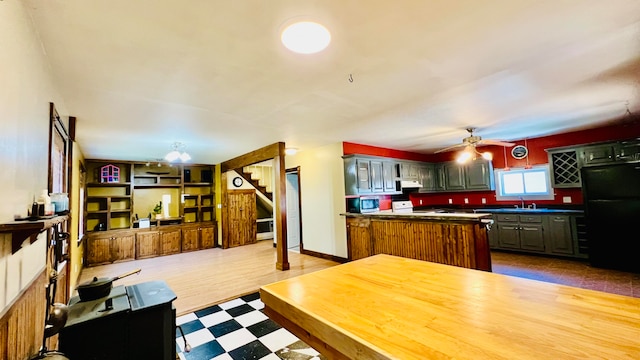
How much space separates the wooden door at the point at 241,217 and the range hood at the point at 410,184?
4346mm

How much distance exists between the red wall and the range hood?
422 mm

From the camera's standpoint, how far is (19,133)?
1.26m

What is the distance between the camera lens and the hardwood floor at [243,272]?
3586 millimetres

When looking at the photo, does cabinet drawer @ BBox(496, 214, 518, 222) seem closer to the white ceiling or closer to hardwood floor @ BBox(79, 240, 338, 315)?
the white ceiling

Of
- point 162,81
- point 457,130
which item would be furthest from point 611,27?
point 162,81

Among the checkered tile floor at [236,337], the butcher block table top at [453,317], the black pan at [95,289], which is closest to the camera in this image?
the butcher block table top at [453,317]

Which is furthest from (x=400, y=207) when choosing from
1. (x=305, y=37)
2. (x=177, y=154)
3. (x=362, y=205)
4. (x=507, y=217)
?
(x=305, y=37)

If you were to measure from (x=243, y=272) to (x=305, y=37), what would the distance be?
4206 mm

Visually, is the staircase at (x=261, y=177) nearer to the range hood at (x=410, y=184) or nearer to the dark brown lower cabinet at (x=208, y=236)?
the dark brown lower cabinet at (x=208, y=236)

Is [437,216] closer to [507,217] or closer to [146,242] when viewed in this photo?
[507,217]

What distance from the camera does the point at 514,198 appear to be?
5832 mm

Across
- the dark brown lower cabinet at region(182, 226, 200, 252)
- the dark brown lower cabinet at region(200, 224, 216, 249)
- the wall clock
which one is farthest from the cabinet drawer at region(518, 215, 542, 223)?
the dark brown lower cabinet at region(182, 226, 200, 252)

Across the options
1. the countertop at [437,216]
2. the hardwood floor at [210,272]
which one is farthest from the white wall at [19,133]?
the countertop at [437,216]

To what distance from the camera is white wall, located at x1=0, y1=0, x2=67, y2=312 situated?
1.08 metres
